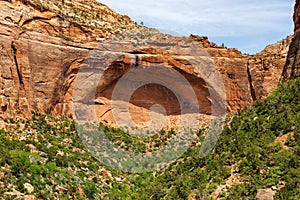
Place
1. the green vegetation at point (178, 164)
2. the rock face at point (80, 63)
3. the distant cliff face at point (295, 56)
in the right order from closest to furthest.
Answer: the green vegetation at point (178, 164)
the rock face at point (80, 63)
the distant cliff face at point (295, 56)

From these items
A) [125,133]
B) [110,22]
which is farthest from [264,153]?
[110,22]

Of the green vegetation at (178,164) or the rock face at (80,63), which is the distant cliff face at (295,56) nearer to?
the green vegetation at (178,164)

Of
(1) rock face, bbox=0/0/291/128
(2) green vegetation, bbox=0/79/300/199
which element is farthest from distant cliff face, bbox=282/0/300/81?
(1) rock face, bbox=0/0/291/128

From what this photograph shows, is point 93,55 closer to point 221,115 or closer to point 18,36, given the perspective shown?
point 18,36

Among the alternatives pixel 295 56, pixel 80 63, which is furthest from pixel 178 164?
pixel 295 56

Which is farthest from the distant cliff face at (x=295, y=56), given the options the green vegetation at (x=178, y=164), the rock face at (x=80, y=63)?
the rock face at (x=80, y=63)

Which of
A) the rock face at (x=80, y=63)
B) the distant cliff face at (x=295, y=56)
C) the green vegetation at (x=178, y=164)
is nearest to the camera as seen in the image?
the green vegetation at (x=178, y=164)

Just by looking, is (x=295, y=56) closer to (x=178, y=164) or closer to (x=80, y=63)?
(x=178, y=164)
